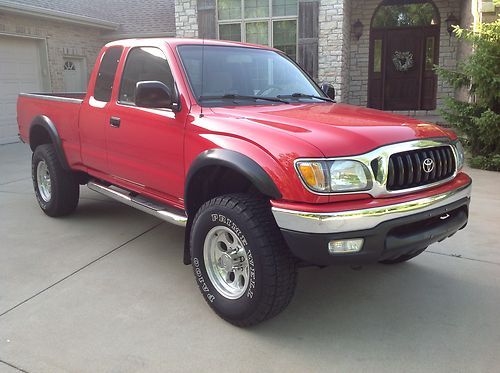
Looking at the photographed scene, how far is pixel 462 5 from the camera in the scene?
42.8ft

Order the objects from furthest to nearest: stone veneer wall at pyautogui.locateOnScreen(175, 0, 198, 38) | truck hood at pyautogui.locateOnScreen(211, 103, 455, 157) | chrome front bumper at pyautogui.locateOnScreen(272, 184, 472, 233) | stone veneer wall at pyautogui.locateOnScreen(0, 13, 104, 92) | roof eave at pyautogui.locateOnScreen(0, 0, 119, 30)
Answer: stone veneer wall at pyautogui.locateOnScreen(175, 0, 198, 38)
stone veneer wall at pyautogui.locateOnScreen(0, 13, 104, 92)
roof eave at pyautogui.locateOnScreen(0, 0, 119, 30)
truck hood at pyautogui.locateOnScreen(211, 103, 455, 157)
chrome front bumper at pyautogui.locateOnScreen(272, 184, 472, 233)

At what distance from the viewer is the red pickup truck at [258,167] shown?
263 cm

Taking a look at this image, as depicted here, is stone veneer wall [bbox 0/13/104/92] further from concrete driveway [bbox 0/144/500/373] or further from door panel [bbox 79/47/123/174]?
concrete driveway [bbox 0/144/500/373]

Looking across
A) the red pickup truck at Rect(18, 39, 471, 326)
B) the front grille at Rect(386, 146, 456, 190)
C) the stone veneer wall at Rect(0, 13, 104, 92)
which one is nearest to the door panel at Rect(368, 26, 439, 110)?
the stone veneer wall at Rect(0, 13, 104, 92)

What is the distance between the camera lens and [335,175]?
2.62 meters

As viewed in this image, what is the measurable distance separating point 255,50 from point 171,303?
235 cm

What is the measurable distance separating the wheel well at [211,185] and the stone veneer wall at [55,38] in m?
11.2

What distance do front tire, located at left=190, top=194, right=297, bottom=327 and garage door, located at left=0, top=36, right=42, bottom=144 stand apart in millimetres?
11394

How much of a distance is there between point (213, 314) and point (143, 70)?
2166 millimetres

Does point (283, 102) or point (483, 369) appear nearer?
point (483, 369)

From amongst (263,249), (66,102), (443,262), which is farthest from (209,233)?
(66,102)

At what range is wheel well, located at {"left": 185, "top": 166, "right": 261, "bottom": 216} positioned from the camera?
10.7 ft

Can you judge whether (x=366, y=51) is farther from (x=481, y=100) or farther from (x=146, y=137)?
(x=146, y=137)

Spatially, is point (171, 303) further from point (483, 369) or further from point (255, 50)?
point (255, 50)
